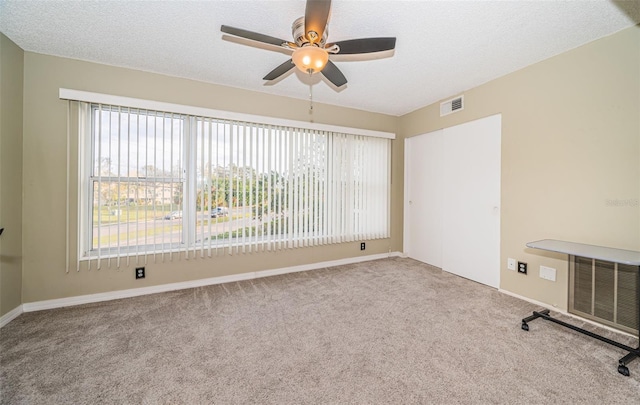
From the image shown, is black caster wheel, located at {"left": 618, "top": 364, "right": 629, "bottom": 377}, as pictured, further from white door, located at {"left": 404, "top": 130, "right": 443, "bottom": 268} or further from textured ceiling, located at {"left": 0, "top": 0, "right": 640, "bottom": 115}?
textured ceiling, located at {"left": 0, "top": 0, "right": 640, "bottom": 115}

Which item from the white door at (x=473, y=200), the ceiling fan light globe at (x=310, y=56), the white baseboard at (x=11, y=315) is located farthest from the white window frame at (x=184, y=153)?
the white door at (x=473, y=200)

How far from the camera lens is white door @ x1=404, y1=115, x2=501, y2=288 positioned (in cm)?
312

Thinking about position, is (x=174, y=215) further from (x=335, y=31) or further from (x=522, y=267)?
(x=522, y=267)

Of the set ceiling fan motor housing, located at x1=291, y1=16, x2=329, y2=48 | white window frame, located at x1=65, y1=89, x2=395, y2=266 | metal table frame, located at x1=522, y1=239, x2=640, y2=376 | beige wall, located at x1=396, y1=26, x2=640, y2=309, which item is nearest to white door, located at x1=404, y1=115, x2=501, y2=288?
beige wall, located at x1=396, y1=26, x2=640, y2=309

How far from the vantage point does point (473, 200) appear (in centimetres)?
333

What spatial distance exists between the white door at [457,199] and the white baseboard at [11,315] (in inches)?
193

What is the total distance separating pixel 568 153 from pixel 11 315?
548 cm

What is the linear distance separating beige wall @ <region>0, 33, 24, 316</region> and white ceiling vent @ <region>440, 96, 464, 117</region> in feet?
15.9

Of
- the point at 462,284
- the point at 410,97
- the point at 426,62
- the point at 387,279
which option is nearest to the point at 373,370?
the point at 387,279

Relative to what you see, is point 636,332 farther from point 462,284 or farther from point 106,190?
point 106,190

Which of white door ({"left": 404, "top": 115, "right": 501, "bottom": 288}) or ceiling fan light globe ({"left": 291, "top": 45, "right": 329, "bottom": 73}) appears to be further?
white door ({"left": 404, "top": 115, "right": 501, "bottom": 288})

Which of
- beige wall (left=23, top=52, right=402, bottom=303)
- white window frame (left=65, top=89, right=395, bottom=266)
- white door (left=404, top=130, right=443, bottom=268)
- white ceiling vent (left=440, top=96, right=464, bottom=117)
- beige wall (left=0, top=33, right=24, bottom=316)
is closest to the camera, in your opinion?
beige wall (left=0, top=33, right=24, bottom=316)

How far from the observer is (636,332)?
2033 mm

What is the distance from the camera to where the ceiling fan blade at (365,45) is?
180cm
